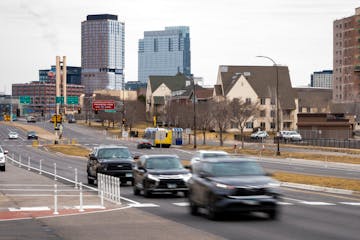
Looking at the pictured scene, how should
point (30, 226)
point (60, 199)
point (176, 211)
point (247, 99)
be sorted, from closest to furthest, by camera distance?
point (30, 226)
point (176, 211)
point (60, 199)
point (247, 99)

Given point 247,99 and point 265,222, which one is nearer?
point 265,222

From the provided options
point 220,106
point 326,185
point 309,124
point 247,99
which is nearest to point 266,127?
point 247,99

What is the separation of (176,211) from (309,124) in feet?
320

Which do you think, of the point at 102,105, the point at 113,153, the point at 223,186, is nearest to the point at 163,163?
the point at 113,153

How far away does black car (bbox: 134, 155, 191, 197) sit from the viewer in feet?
92.0

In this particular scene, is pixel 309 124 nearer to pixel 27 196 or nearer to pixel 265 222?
pixel 27 196

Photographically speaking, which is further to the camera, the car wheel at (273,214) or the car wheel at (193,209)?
the car wheel at (193,209)

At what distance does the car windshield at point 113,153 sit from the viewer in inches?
1430

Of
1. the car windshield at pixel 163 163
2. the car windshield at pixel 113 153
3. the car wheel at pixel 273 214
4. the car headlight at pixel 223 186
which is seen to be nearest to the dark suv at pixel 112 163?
the car windshield at pixel 113 153

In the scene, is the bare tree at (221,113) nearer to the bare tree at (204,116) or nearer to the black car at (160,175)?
the bare tree at (204,116)

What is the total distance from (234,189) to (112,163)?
16.3 m

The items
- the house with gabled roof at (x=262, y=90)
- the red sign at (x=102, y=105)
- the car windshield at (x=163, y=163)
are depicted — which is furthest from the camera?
the red sign at (x=102, y=105)

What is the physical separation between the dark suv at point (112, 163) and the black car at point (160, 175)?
5390 mm

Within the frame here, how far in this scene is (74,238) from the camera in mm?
16406
